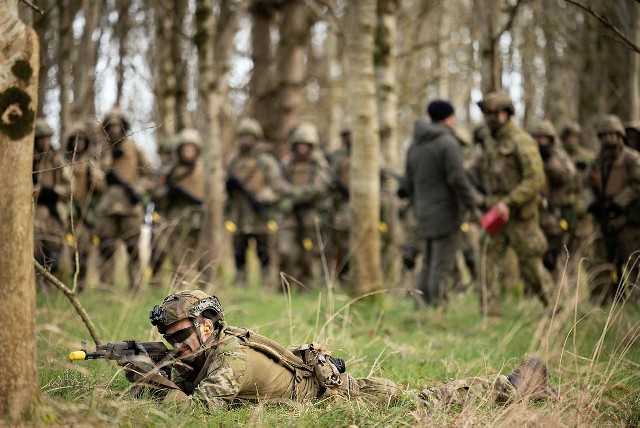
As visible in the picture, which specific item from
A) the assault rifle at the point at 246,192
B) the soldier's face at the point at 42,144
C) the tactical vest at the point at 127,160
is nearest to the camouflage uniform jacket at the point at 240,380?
the soldier's face at the point at 42,144

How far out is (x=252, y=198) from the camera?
1245 centimetres

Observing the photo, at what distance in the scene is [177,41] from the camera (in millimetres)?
13617

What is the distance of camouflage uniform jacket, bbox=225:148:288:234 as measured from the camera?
12584mm

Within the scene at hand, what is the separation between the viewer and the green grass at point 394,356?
180 inches

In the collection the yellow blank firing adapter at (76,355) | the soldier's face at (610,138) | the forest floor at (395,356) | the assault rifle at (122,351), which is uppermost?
the soldier's face at (610,138)

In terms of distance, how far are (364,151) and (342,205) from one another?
311 centimetres

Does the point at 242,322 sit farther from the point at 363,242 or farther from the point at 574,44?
the point at 574,44

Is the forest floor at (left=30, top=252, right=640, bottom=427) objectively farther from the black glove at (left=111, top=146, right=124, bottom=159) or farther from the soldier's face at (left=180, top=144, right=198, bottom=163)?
the soldier's face at (left=180, top=144, right=198, bottom=163)

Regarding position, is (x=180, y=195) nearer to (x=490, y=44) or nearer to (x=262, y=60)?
(x=490, y=44)

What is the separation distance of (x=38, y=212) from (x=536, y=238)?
5787 mm

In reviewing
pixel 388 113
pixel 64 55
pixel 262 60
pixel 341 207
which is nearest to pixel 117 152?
pixel 64 55

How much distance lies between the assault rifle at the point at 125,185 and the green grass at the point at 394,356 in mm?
1488

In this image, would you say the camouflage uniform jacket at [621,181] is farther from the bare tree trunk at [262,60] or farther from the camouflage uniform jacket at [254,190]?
the bare tree trunk at [262,60]

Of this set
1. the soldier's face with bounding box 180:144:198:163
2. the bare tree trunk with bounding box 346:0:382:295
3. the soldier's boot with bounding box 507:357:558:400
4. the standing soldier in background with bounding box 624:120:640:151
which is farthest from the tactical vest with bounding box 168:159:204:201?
the soldier's boot with bounding box 507:357:558:400
